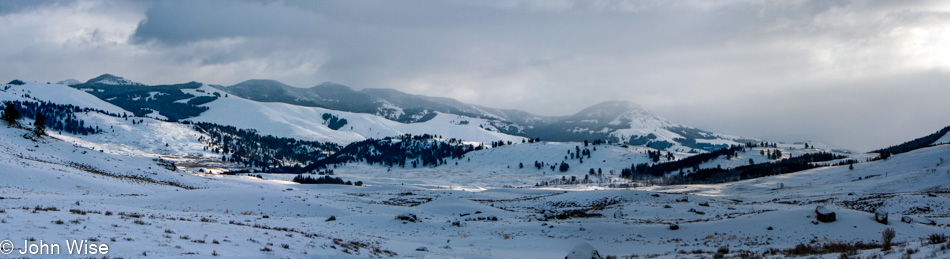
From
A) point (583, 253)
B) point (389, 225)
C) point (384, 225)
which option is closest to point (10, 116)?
point (384, 225)

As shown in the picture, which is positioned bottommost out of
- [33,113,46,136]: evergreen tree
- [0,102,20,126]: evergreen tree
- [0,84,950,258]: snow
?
[0,84,950,258]: snow

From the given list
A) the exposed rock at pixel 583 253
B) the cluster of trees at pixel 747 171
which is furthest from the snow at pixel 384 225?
the cluster of trees at pixel 747 171

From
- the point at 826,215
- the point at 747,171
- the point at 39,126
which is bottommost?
the point at 826,215

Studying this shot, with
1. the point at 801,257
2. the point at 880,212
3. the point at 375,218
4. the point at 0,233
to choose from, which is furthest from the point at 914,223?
the point at 0,233

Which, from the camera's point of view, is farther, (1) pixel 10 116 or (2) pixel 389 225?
(1) pixel 10 116

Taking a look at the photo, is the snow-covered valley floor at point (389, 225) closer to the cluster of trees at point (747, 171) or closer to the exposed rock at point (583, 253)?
the exposed rock at point (583, 253)

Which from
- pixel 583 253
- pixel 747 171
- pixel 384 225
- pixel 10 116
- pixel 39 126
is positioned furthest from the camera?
pixel 747 171

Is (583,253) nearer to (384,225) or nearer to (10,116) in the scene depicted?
(384,225)

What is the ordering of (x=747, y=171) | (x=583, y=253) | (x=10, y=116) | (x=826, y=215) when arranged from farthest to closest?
(x=747, y=171)
(x=10, y=116)
(x=826, y=215)
(x=583, y=253)

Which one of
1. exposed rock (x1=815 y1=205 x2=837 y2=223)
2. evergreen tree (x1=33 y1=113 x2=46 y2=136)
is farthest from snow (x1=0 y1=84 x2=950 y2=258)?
evergreen tree (x1=33 y1=113 x2=46 y2=136)

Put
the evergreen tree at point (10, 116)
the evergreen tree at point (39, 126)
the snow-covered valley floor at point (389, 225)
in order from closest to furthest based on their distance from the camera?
the snow-covered valley floor at point (389, 225)
the evergreen tree at point (39, 126)
the evergreen tree at point (10, 116)

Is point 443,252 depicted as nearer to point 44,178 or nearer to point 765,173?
point 44,178

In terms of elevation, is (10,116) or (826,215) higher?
(10,116)

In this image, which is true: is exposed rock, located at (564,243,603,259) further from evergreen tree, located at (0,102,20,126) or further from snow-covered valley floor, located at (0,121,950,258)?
evergreen tree, located at (0,102,20,126)
